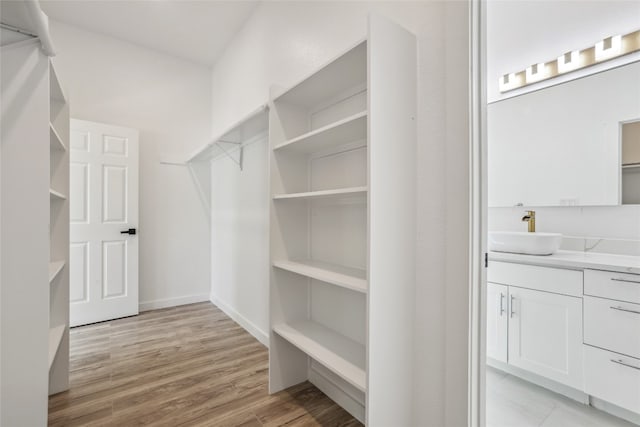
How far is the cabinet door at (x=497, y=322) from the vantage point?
6.65 ft

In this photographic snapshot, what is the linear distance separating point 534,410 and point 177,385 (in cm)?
216

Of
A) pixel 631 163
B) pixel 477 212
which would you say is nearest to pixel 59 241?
pixel 477 212

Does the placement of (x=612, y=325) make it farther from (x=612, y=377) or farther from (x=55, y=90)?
(x=55, y=90)

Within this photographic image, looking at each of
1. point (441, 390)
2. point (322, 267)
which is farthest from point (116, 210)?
point (441, 390)

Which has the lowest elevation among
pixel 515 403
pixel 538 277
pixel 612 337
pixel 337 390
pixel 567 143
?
pixel 515 403

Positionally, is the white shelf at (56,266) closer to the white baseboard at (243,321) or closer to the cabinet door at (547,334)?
the white baseboard at (243,321)

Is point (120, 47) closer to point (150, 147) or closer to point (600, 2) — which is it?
point (150, 147)

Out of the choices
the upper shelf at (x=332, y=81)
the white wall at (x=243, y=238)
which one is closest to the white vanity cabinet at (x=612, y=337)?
the upper shelf at (x=332, y=81)

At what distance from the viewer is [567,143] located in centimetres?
213

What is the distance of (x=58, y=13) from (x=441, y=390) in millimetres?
4358

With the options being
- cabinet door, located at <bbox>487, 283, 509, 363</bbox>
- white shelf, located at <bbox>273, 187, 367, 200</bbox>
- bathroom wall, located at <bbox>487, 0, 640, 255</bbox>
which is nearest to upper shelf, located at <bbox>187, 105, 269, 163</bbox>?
white shelf, located at <bbox>273, 187, 367, 200</bbox>

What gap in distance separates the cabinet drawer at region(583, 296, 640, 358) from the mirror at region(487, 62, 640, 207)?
29.7 inches

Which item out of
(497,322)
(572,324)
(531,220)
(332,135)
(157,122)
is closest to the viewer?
(332,135)

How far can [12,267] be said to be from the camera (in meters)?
1.17
